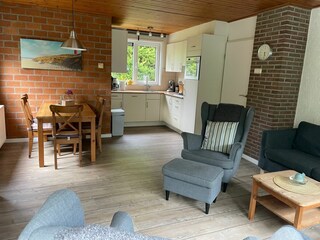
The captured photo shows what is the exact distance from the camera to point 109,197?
2729 millimetres

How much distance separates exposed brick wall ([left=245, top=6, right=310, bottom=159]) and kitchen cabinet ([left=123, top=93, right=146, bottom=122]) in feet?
9.64

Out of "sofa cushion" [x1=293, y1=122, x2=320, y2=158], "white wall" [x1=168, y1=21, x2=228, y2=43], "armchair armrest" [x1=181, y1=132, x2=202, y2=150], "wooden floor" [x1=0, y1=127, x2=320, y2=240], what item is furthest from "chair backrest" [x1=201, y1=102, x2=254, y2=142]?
"white wall" [x1=168, y1=21, x2=228, y2=43]

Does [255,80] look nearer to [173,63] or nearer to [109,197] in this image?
[173,63]

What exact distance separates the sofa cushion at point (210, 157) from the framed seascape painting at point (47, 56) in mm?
2894

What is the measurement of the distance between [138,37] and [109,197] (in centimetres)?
467

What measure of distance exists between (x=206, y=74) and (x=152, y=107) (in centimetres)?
201

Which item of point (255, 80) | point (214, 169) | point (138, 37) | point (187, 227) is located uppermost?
point (138, 37)

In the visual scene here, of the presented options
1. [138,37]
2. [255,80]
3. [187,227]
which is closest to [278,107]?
[255,80]

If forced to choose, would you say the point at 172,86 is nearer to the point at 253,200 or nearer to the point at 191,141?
the point at 191,141

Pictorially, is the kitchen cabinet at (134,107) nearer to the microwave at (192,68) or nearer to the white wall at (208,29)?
the microwave at (192,68)

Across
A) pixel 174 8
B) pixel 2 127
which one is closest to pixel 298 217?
pixel 174 8

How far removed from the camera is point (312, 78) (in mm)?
3598

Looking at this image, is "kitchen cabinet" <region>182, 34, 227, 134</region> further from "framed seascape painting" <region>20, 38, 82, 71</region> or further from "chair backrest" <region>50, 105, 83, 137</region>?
"chair backrest" <region>50, 105, 83, 137</region>

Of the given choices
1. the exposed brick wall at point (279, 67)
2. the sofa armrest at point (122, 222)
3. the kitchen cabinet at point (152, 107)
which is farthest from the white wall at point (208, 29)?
the sofa armrest at point (122, 222)
